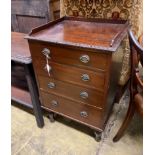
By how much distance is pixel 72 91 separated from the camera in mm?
1212

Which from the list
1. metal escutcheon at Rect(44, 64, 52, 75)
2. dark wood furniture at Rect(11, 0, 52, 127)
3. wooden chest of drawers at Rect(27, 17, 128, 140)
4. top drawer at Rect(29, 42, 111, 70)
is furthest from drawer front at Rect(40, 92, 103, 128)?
top drawer at Rect(29, 42, 111, 70)

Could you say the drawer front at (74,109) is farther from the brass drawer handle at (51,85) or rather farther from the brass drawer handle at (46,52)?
the brass drawer handle at (46,52)

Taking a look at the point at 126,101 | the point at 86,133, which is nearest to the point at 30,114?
the point at 86,133

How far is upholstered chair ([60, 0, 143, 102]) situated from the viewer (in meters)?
1.36

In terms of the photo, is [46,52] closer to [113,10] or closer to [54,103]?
[54,103]

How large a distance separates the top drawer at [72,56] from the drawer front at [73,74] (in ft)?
0.12

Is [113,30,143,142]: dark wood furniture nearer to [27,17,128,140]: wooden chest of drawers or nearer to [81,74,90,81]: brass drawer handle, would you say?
[27,17,128,140]: wooden chest of drawers

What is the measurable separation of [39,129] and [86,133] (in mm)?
427

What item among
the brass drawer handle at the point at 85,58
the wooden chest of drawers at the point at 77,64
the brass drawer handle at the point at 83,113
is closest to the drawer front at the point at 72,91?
the wooden chest of drawers at the point at 77,64

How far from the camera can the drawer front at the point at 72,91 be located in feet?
3.73

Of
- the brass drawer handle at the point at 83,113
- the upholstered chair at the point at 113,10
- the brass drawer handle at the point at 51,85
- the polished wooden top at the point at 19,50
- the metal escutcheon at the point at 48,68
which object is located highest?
the upholstered chair at the point at 113,10

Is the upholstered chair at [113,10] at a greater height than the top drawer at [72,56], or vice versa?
the upholstered chair at [113,10]
